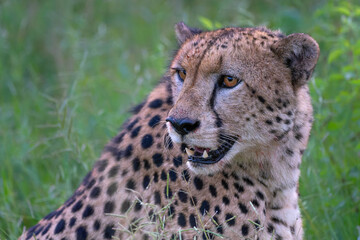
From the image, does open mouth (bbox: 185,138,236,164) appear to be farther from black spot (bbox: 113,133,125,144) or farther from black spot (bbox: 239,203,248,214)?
black spot (bbox: 113,133,125,144)

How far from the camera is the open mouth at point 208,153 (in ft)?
9.41

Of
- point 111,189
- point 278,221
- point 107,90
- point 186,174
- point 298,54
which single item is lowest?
point 278,221

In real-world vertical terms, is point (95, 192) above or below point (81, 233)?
above

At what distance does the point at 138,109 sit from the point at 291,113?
0.87 m

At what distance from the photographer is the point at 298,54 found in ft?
9.54

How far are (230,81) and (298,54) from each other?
35 cm

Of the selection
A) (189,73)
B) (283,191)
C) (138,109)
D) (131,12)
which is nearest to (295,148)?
(283,191)

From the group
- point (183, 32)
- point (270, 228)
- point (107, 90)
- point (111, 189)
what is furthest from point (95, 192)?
point (107, 90)

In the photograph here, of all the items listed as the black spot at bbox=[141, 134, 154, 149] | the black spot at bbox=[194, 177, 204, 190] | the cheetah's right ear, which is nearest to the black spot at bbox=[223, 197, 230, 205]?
the black spot at bbox=[194, 177, 204, 190]

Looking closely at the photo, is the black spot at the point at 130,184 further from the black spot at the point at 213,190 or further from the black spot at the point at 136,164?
the black spot at the point at 213,190

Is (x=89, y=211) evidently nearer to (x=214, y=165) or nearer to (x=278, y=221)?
(x=214, y=165)

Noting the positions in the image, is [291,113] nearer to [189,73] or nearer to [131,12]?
[189,73]

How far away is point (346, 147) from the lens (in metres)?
4.30

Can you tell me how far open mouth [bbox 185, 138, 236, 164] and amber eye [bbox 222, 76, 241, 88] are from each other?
0.25 metres
